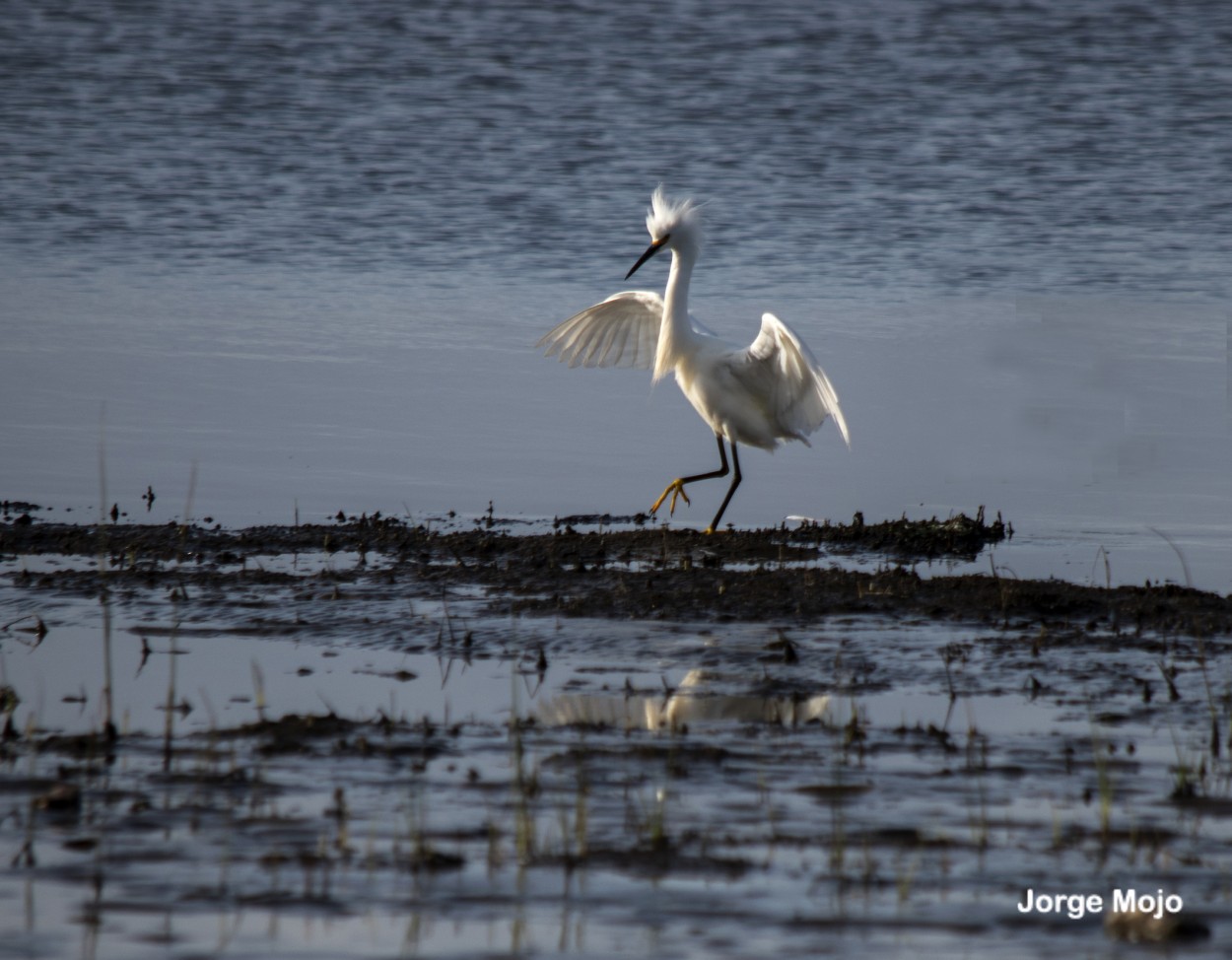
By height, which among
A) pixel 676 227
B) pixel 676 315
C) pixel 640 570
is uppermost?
pixel 676 227

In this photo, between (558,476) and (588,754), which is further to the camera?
(558,476)

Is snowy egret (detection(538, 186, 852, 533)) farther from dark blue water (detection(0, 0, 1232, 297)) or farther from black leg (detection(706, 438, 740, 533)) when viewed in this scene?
dark blue water (detection(0, 0, 1232, 297))

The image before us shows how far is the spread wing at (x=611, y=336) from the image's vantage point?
34.7 ft

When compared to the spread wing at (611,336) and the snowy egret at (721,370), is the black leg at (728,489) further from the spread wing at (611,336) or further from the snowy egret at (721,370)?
the spread wing at (611,336)

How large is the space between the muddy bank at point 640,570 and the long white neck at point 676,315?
128 centimetres

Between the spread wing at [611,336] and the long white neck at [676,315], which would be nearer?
the long white neck at [676,315]

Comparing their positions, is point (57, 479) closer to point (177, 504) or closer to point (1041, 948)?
point (177, 504)

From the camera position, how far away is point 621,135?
2448cm

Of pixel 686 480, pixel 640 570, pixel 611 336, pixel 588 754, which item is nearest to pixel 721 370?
pixel 686 480

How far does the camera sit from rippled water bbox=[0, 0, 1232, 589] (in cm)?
989

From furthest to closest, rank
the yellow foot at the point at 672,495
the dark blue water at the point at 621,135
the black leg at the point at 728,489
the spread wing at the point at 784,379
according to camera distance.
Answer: the dark blue water at the point at 621,135
the yellow foot at the point at 672,495
the black leg at the point at 728,489
the spread wing at the point at 784,379

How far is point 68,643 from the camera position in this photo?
20.9 ft

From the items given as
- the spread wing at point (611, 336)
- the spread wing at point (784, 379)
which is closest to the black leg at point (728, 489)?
the spread wing at point (784, 379)

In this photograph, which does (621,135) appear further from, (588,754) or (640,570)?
(588,754)
